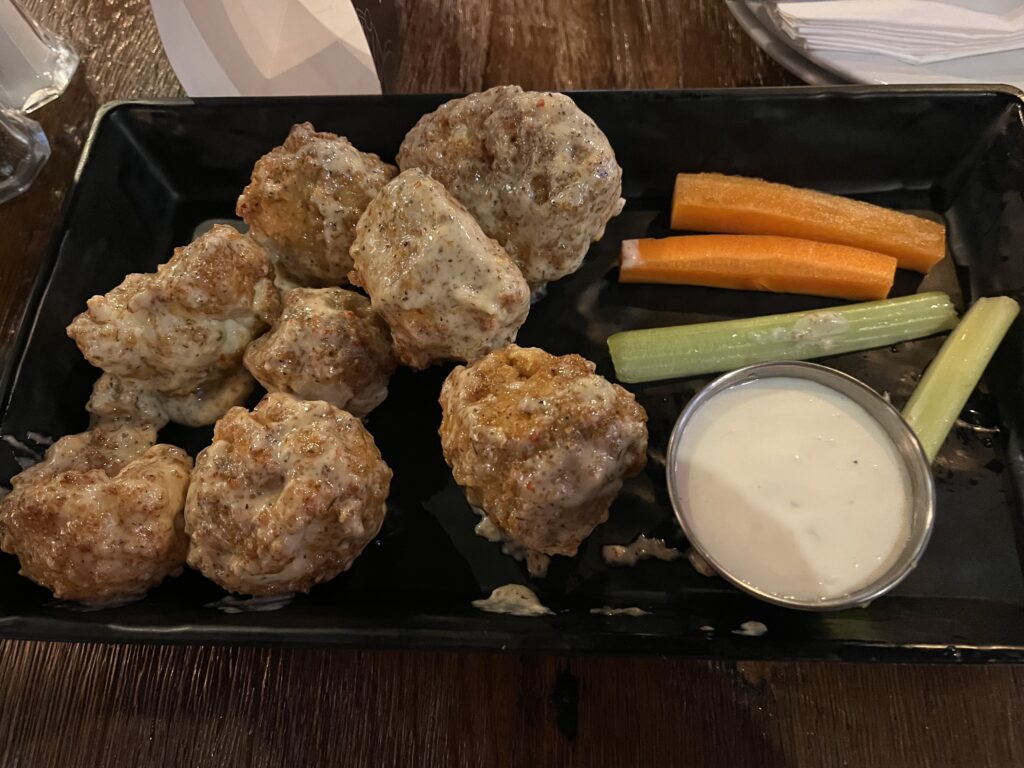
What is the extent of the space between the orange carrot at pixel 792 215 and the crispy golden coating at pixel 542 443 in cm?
97

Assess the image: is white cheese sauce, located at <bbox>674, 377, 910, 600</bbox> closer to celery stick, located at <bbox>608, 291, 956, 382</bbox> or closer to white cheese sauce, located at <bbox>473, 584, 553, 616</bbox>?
celery stick, located at <bbox>608, 291, 956, 382</bbox>

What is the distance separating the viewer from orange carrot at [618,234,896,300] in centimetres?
253

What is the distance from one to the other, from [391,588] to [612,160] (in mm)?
1460

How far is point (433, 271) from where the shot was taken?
196 cm

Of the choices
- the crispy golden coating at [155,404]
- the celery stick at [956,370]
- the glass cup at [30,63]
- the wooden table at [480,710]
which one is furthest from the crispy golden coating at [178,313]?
the celery stick at [956,370]

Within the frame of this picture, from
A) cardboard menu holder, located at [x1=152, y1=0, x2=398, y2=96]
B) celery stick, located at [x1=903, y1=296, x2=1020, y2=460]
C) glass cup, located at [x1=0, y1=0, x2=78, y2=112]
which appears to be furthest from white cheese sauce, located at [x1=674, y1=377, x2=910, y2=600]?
glass cup, located at [x1=0, y1=0, x2=78, y2=112]

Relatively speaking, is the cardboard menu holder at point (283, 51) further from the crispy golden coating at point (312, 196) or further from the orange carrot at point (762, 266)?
the orange carrot at point (762, 266)

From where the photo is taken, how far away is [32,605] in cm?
199

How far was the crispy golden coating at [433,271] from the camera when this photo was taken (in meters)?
1.95

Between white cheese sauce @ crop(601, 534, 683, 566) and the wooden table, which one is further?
white cheese sauce @ crop(601, 534, 683, 566)

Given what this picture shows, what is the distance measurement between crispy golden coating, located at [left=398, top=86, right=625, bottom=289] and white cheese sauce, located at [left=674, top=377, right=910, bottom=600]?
0.70 m

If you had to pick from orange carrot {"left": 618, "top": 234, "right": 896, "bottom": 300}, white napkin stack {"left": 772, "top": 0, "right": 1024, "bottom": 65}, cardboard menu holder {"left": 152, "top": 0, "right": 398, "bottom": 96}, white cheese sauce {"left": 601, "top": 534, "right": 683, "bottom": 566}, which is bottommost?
white cheese sauce {"left": 601, "top": 534, "right": 683, "bottom": 566}

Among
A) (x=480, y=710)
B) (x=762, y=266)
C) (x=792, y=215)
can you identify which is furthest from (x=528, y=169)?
(x=480, y=710)

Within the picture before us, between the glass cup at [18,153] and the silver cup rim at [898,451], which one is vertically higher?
the glass cup at [18,153]
